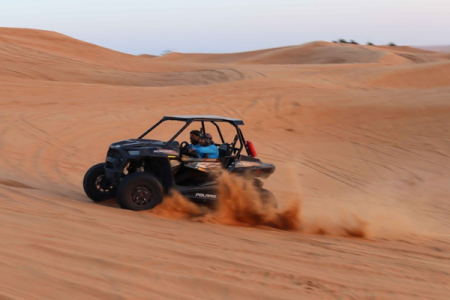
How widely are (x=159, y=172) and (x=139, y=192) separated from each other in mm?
471

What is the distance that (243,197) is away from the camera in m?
7.73

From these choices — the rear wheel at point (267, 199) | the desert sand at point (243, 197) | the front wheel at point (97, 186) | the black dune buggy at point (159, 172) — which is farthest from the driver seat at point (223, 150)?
the front wheel at point (97, 186)

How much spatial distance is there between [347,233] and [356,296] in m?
2.93

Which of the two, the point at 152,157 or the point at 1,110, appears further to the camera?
the point at 1,110

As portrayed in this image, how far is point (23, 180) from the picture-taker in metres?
9.38

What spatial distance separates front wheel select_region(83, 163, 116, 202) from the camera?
8.02m

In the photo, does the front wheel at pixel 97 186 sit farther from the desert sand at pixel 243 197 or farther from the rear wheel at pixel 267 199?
the rear wheel at pixel 267 199

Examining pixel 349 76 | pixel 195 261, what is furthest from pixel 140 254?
pixel 349 76

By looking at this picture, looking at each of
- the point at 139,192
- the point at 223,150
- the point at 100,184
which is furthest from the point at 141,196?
the point at 223,150

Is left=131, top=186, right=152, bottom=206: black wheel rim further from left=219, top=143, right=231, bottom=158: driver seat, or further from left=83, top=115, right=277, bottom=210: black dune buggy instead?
left=219, top=143, right=231, bottom=158: driver seat

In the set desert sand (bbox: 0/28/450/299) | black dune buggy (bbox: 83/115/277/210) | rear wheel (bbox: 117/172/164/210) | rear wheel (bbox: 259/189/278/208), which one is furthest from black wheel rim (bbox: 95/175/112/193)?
rear wheel (bbox: 259/189/278/208)

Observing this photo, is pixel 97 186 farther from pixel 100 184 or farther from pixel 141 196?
pixel 141 196

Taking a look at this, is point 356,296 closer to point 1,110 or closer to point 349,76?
point 1,110

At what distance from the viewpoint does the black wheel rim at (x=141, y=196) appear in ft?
23.9
